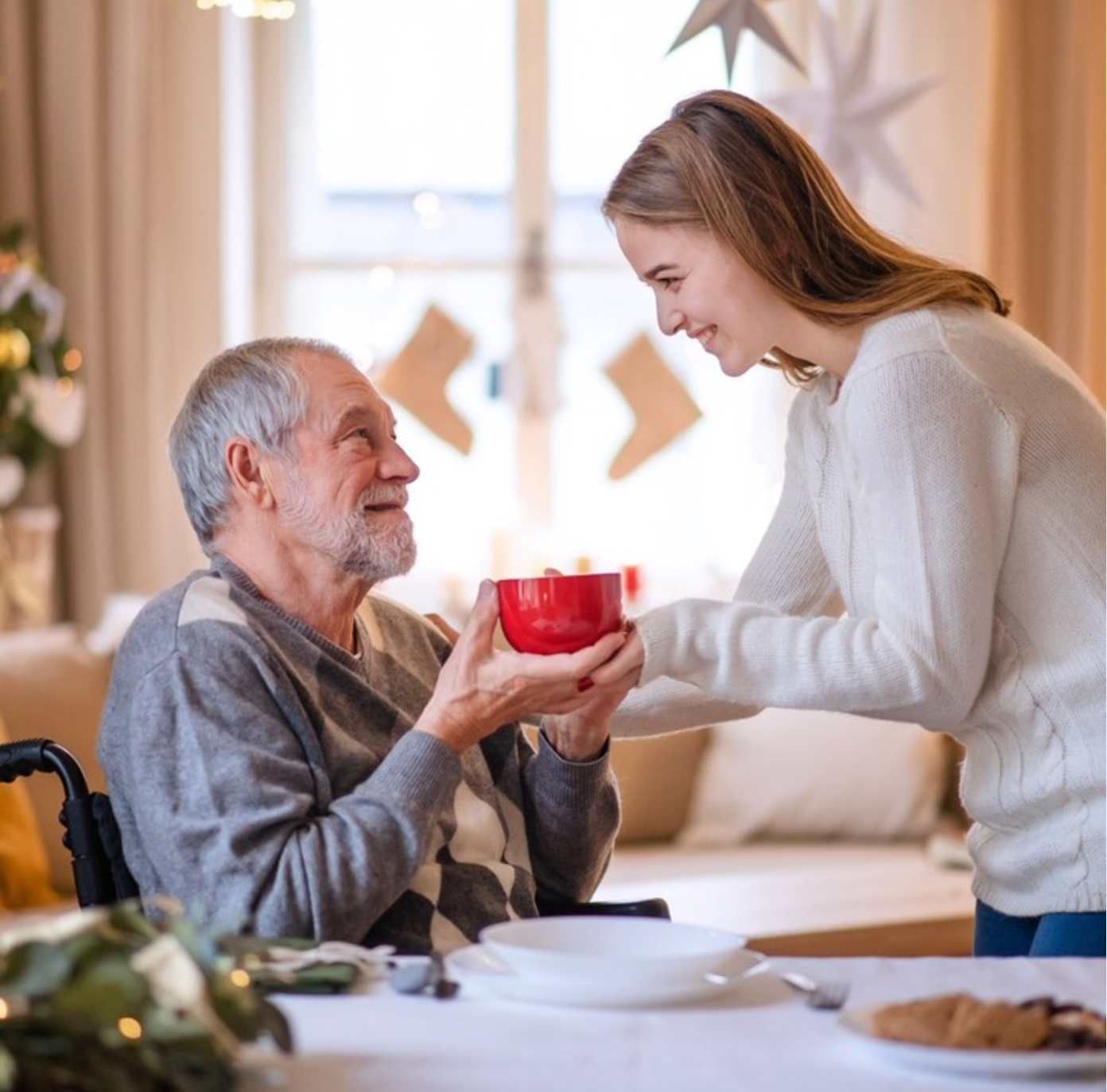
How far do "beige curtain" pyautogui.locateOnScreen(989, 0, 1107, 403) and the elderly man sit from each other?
3.75 metres

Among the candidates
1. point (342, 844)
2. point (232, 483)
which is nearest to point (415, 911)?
point (342, 844)

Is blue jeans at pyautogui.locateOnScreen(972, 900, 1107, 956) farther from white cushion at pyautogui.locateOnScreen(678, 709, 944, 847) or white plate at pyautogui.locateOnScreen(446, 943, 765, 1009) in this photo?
white cushion at pyautogui.locateOnScreen(678, 709, 944, 847)

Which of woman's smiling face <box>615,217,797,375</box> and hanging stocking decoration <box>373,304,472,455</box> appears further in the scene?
hanging stocking decoration <box>373,304,472,455</box>

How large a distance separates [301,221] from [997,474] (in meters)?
3.94

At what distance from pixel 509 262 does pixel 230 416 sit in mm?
3511

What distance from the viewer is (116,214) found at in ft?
16.1

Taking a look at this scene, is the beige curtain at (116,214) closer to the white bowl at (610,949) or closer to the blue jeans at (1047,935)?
the blue jeans at (1047,935)

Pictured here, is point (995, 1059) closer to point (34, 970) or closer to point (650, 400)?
point (34, 970)

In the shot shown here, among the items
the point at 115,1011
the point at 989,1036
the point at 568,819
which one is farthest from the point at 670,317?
the point at 115,1011

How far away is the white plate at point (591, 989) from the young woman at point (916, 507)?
0.45 m

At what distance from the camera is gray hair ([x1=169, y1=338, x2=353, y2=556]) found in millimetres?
1868

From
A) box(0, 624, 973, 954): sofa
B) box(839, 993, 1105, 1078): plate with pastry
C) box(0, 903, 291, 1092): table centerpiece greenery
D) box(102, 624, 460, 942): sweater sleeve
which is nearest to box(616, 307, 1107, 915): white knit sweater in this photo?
box(102, 624, 460, 942): sweater sleeve

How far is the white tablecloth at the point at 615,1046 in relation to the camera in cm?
104

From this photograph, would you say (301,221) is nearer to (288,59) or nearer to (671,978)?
(288,59)
